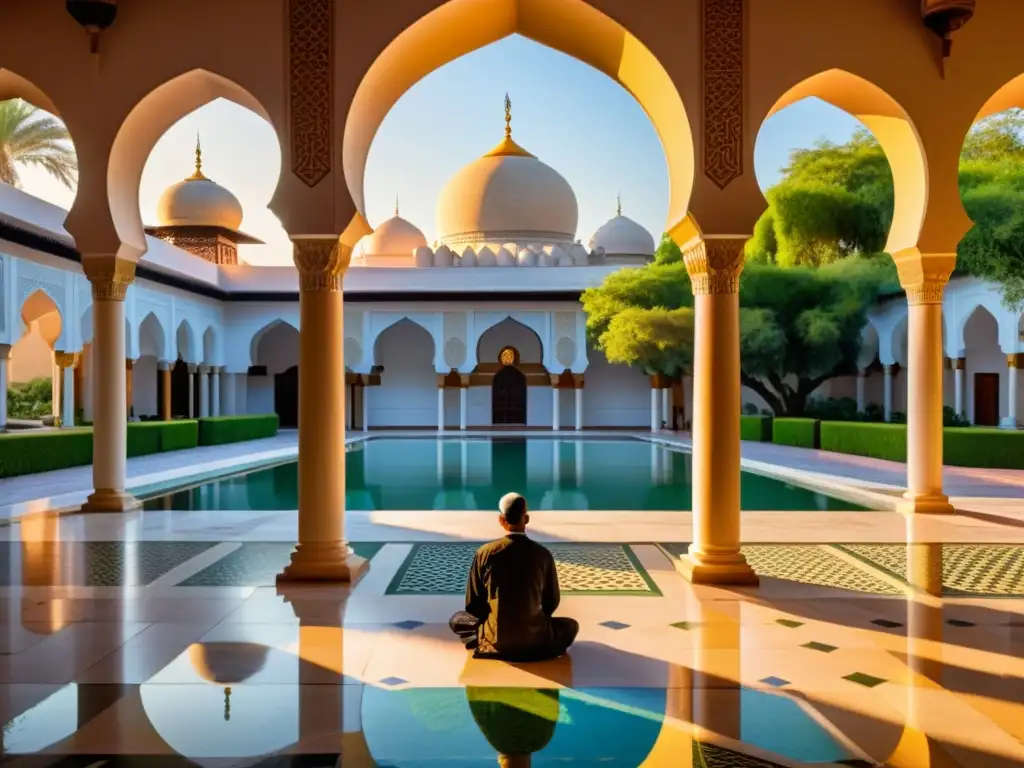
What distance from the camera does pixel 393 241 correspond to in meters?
30.2

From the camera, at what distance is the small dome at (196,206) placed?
26.9 metres

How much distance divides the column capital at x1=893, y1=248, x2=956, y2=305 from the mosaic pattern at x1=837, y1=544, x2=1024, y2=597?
2.07 meters

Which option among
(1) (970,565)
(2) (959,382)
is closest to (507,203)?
(2) (959,382)

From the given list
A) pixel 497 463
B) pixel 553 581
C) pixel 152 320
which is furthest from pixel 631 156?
pixel 553 581

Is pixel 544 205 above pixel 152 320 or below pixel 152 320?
above

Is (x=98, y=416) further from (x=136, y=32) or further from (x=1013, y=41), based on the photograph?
(x=1013, y=41)

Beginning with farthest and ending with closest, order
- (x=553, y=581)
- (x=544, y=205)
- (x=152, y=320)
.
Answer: (x=544, y=205), (x=152, y=320), (x=553, y=581)

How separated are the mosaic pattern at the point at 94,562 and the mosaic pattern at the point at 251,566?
26cm

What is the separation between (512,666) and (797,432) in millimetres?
13891

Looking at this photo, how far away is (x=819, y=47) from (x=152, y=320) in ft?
57.6

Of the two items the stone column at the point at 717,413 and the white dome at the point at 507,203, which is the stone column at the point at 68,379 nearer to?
the white dome at the point at 507,203

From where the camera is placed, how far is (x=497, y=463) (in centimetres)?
1383

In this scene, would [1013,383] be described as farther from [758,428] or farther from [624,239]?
[624,239]

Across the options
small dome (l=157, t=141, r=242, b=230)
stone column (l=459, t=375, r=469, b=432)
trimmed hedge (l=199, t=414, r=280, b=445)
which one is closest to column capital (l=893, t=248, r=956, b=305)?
trimmed hedge (l=199, t=414, r=280, b=445)
